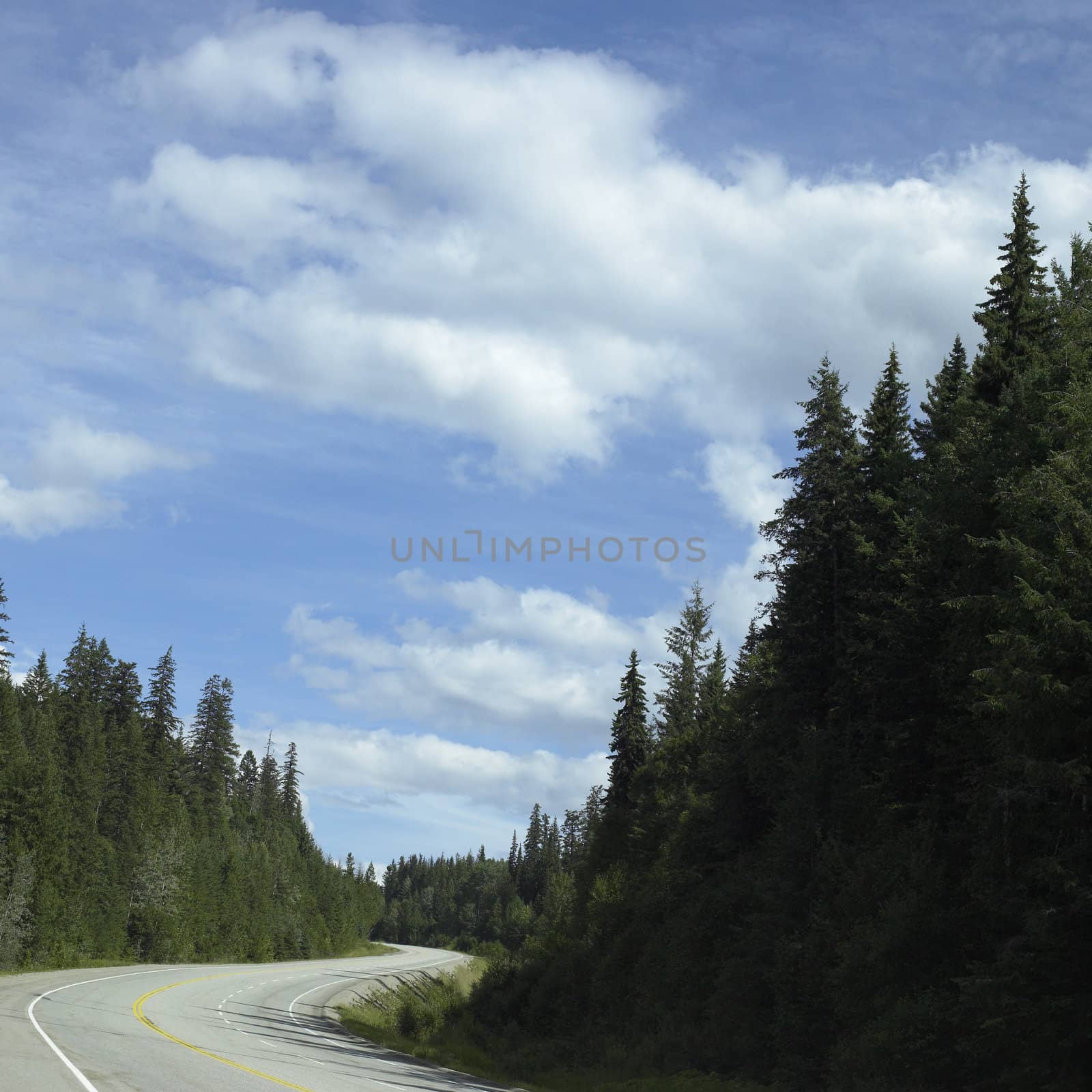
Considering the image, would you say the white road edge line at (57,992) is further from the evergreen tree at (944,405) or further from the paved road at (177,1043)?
the evergreen tree at (944,405)

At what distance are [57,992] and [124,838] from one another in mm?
42545

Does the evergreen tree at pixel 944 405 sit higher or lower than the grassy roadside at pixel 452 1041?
higher

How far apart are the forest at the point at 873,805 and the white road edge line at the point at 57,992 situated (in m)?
7.11

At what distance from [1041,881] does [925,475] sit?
15.9 m

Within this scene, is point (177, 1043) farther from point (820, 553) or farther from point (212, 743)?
point (212, 743)

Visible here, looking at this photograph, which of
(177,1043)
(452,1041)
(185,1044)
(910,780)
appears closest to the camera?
(185,1044)

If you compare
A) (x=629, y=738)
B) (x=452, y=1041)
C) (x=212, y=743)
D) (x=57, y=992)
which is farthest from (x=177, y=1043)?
(x=212, y=743)

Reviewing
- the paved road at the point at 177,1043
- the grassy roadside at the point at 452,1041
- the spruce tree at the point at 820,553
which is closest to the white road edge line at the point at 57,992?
the paved road at the point at 177,1043

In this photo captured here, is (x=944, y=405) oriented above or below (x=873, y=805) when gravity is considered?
above

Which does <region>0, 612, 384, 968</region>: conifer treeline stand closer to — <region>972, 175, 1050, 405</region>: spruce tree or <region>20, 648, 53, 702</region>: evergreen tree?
<region>20, 648, 53, 702</region>: evergreen tree

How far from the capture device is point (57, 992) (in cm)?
3588

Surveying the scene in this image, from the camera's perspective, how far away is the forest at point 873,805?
17.9 meters

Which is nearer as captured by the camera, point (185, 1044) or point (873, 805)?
point (185, 1044)

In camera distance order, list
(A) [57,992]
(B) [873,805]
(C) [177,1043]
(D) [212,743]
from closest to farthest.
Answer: (C) [177,1043] < (B) [873,805] < (A) [57,992] < (D) [212,743]
